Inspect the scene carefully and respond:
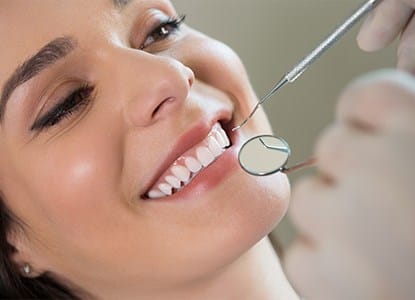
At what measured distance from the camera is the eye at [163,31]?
1.06 meters

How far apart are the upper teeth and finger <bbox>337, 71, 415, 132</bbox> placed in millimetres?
339

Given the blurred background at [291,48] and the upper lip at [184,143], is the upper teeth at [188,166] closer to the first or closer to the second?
the upper lip at [184,143]

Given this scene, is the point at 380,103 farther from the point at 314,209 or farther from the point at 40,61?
the point at 40,61

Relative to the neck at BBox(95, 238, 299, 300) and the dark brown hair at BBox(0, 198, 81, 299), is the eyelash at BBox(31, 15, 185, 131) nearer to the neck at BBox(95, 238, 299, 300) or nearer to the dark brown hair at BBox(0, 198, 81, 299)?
the dark brown hair at BBox(0, 198, 81, 299)

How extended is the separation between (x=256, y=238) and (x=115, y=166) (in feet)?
0.76

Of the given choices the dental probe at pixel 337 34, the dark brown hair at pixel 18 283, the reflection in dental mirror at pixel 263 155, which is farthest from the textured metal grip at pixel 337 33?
the dark brown hair at pixel 18 283

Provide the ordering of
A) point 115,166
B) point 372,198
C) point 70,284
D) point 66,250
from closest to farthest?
1. point 372,198
2. point 115,166
3. point 66,250
4. point 70,284

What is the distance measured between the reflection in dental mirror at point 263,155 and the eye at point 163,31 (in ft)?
0.81

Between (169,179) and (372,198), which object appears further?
(169,179)

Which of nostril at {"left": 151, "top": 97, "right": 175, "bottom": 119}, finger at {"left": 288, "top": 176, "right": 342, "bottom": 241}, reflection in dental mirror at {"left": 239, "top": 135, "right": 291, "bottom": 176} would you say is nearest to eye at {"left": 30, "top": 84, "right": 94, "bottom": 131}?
nostril at {"left": 151, "top": 97, "right": 175, "bottom": 119}

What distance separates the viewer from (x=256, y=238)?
958mm

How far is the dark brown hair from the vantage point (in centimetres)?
109

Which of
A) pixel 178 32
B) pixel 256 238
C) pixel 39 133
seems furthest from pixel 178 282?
pixel 178 32

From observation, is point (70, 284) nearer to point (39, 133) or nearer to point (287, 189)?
point (39, 133)
